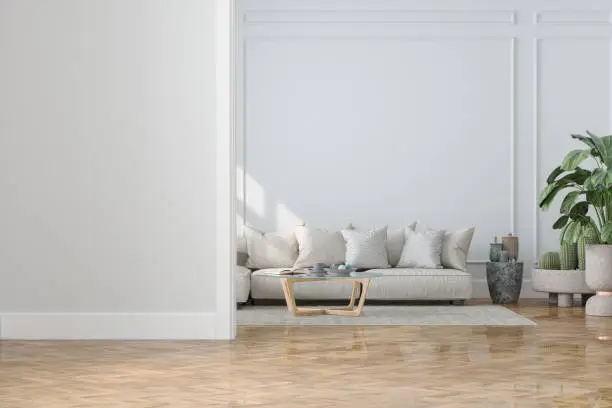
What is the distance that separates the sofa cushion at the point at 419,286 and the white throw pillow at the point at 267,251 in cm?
100

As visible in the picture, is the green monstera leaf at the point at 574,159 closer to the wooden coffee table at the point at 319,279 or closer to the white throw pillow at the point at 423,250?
the white throw pillow at the point at 423,250

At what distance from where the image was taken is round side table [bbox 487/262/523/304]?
880 cm

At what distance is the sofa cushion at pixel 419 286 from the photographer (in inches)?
330

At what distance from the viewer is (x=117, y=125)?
6.07 meters

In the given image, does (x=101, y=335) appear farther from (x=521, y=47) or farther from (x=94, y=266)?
(x=521, y=47)

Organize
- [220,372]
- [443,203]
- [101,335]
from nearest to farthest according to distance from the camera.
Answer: [220,372] < [101,335] < [443,203]

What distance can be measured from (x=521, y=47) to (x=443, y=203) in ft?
6.31

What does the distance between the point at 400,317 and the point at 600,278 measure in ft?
6.11

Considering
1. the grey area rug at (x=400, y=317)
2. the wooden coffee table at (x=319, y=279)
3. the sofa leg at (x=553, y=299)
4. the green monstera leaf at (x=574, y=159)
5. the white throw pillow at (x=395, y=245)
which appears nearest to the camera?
the grey area rug at (x=400, y=317)

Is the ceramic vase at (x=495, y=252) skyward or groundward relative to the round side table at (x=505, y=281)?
skyward

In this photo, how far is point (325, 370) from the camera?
188 inches

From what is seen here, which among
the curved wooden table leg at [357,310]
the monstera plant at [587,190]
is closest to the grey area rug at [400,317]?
the curved wooden table leg at [357,310]

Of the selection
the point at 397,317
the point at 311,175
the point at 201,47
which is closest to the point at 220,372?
the point at 201,47

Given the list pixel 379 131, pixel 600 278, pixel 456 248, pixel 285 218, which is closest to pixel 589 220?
pixel 600 278
